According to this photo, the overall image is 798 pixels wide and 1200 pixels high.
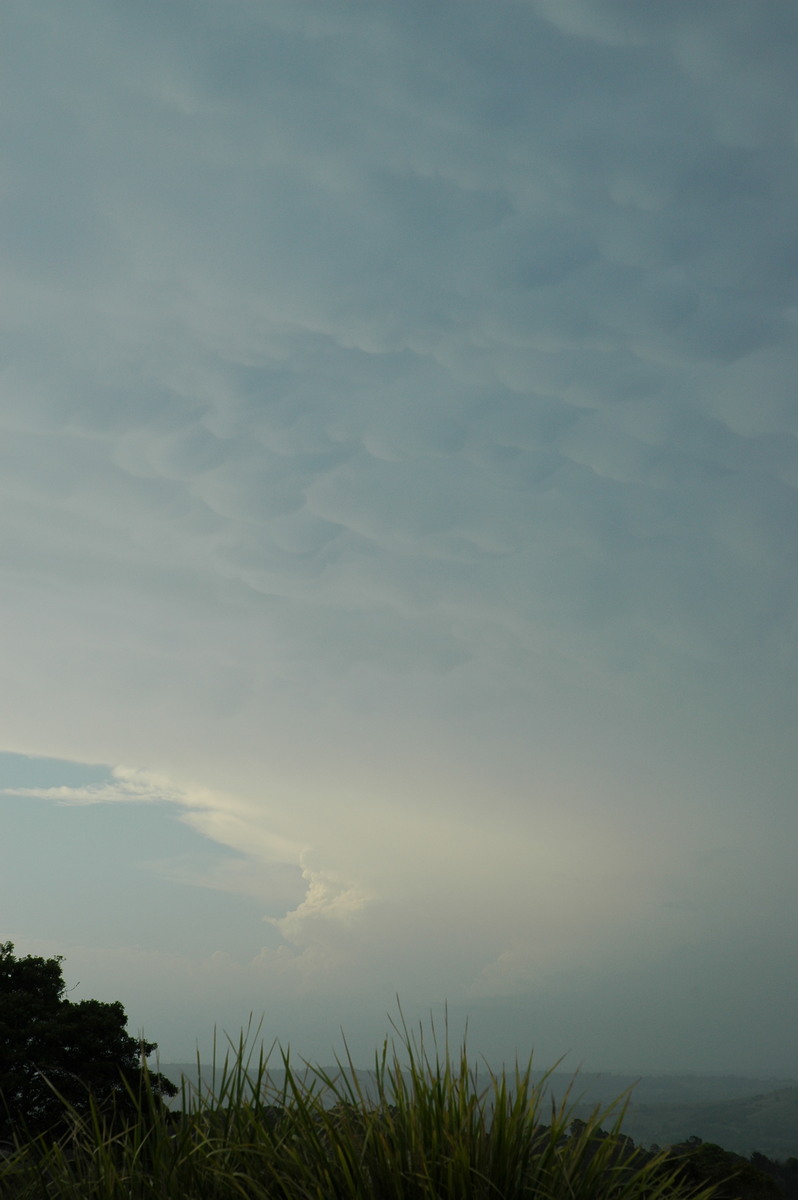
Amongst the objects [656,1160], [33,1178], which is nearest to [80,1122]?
[33,1178]

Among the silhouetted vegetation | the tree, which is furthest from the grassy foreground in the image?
the tree

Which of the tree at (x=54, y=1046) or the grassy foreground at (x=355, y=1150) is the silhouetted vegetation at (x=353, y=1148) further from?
the tree at (x=54, y=1046)

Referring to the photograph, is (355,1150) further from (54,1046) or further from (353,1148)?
(54,1046)

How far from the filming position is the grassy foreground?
25.8 ft

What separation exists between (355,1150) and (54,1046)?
2860cm

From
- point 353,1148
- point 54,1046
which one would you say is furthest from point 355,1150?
point 54,1046

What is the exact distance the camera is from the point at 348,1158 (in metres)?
7.97

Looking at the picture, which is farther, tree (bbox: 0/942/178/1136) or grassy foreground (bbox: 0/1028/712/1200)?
tree (bbox: 0/942/178/1136)

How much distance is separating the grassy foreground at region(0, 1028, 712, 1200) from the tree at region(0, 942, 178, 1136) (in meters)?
23.3

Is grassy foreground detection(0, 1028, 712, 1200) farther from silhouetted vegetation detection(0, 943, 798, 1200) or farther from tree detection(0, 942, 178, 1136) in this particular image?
tree detection(0, 942, 178, 1136)

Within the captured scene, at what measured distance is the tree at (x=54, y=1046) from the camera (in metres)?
30.4

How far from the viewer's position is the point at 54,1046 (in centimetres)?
3198

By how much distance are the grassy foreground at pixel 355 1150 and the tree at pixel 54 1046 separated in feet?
76.5

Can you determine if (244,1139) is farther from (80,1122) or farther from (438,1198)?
(438,1198)
